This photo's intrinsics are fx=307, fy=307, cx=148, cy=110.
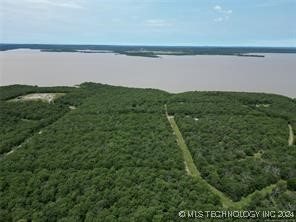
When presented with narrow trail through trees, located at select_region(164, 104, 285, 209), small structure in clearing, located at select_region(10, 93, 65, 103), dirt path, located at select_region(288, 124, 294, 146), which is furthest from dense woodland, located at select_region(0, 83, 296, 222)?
small structure in clearing, located at select_region(10, 93, 65, 103)

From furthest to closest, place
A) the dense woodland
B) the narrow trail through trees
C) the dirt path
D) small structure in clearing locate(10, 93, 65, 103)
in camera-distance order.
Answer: small structure in clearing locate(10, 93, 65, 103) → the dirt path → the narrow trail through trees → the dense woodland

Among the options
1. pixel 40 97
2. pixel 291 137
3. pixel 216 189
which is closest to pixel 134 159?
pixel 216 189

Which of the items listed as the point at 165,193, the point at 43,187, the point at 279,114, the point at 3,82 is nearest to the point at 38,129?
the point at 43,187

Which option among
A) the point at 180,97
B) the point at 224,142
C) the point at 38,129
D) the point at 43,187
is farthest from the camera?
the point at 180,97

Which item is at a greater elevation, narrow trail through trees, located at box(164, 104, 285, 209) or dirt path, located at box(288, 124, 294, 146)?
dirt path, located at box(288, 124, 294, 146)

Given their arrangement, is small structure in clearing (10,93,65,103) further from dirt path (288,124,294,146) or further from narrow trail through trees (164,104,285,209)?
dirt path (288,124,294,146)

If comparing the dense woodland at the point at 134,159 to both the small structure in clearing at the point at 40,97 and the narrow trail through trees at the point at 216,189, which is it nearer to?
the narrow trail through trees at the point at 216,189

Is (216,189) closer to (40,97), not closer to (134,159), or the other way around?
(134,159)

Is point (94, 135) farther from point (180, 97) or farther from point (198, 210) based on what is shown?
point (180, 97)
